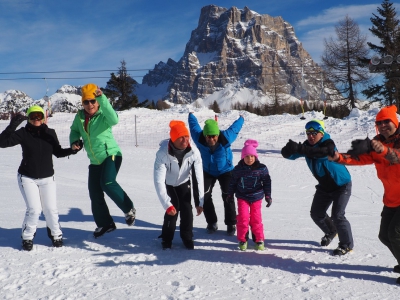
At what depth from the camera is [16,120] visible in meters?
4.53

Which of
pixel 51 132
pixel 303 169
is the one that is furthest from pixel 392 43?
pixel 51 132

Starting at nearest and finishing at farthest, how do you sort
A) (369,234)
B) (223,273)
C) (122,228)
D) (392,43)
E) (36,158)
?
1. (223,273)
2. (36,158)
3. (369,234)
4. (122,228)
5. (392,43)

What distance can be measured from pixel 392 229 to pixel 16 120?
445 cm

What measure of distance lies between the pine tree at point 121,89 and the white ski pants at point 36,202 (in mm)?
39017

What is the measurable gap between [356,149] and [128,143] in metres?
14.1

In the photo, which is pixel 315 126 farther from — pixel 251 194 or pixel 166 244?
pixel 166 244

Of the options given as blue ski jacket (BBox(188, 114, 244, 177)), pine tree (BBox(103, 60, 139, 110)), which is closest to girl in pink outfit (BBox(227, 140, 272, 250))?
blue ski jacket (BBox(188, 114, 244, 177))

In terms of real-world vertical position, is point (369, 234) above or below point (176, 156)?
below

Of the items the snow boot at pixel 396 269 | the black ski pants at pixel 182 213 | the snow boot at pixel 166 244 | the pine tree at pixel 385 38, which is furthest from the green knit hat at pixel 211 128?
the pine tree at pixel 385 38

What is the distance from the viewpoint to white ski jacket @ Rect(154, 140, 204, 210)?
4586 mm

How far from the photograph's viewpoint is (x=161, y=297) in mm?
3377

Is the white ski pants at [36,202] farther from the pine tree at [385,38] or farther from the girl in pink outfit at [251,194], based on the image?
the pine tree at [385,38]

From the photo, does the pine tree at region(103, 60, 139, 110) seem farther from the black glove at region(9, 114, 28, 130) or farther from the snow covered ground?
the black glove at region(9, 114, 28, 130)

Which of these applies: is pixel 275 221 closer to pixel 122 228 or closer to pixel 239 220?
pixel 239 220
